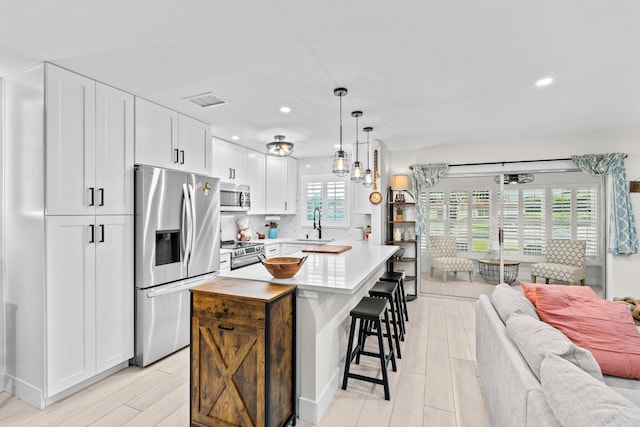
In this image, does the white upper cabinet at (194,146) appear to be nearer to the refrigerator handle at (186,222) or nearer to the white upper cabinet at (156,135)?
the white upper cabinet at (156,135)

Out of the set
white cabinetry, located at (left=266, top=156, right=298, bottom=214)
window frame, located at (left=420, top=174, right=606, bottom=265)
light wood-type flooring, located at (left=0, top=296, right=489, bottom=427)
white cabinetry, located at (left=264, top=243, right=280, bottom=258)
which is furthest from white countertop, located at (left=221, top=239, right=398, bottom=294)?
window frame, located at (left=420, top=174, right=606, bottom=265)

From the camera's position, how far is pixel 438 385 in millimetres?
2584

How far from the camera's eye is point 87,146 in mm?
2562

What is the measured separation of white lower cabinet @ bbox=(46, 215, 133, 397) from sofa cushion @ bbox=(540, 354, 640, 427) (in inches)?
122

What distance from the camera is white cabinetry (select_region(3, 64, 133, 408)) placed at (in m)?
2.32

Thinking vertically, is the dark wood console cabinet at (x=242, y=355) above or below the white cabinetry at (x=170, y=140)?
below

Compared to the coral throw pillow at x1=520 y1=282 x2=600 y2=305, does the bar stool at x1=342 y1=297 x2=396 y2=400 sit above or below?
below

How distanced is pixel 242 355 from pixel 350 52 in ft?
6.88

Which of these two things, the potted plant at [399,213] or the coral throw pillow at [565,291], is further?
the potted plant at [399,213]

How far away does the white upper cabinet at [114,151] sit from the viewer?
2.65 metres

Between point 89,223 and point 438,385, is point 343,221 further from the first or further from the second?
point 89,223

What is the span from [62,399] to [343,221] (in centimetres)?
424

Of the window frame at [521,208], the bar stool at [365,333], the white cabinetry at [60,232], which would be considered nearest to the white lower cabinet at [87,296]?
the white cabinetry at [60,232]

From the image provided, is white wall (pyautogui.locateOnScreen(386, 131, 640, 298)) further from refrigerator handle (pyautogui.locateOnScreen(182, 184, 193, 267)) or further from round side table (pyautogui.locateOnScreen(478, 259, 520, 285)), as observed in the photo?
refrigerator handle (pyautogui.locateOnScreen(182, 184, 193, 267))
